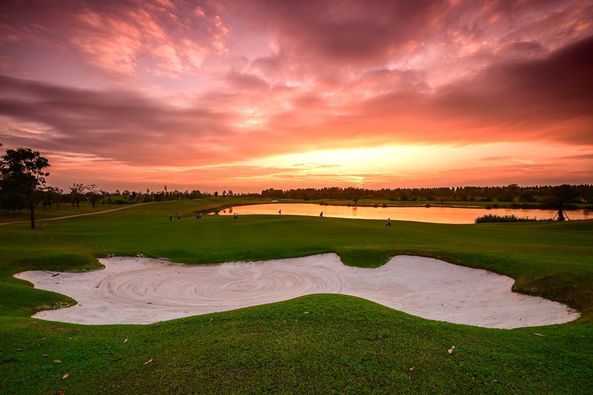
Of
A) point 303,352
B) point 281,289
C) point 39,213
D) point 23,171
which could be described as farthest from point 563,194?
point 39,213

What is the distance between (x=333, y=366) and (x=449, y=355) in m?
2.87

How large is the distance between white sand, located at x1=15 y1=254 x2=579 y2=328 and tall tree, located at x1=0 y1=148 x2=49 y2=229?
93.5 ft

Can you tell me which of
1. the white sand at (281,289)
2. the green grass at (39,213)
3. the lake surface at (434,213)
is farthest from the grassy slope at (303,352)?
the green grass at (39,213)

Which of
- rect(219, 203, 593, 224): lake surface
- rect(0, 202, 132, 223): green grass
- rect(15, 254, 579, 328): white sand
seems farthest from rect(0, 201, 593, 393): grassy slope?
rect(0, 202, 132, 223): green grass

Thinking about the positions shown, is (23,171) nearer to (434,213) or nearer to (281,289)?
(281,289)

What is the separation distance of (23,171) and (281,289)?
43.3 m

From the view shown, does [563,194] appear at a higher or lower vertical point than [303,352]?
higher

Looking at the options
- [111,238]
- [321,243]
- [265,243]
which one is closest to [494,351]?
[321,243]

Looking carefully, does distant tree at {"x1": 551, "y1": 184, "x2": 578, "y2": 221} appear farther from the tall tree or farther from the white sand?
the tall tree

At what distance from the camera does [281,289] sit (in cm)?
1894

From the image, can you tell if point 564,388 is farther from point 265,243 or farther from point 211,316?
point 265,243

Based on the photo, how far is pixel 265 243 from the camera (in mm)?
28375

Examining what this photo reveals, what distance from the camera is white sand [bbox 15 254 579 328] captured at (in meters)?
13.7

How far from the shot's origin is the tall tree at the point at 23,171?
40.2 m
